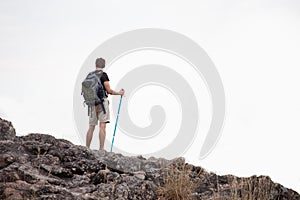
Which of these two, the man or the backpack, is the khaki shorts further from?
the backpack

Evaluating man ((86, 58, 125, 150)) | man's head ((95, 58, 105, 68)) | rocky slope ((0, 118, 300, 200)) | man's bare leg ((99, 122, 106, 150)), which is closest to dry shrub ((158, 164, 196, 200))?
rocky slope ((0, 118, 300, 200))

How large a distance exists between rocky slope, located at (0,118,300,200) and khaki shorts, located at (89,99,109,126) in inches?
108

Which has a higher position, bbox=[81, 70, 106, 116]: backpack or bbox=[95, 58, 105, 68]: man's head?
bbox=[95, 58, 105, 68]: man's head

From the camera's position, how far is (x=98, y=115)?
14172 millimetres

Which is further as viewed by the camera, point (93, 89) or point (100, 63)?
point (100, 63)

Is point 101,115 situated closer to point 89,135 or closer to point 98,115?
point 98,115

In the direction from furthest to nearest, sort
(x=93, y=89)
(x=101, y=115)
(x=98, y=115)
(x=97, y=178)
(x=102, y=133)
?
(x=98, y=115)
(x=101, y=115)
(x=102, y=133)
(x=93, y=89)
(x=97, y=178)

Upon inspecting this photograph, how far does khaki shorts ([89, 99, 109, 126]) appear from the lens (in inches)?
553

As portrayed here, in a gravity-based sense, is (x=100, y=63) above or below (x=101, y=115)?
above

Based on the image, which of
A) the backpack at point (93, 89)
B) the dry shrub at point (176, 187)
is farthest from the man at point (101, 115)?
the dry shrub at point (176, 187)

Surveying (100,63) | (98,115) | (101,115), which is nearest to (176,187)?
(101,115)

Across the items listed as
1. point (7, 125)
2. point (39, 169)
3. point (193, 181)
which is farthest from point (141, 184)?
point (7, 125)

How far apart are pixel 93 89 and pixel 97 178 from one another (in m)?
4.59

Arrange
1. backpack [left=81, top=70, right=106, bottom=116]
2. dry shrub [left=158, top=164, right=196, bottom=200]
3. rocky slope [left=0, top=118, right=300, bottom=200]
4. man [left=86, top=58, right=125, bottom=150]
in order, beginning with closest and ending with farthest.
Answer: rocky slope [left=0, top=118, right=300, bottom=200] → dry shrub [left=158, top=164, right=196, bottom=200] → backpack [left=81, top=70, right=106, bottom=116] → man [left=86, top=58, right=125, bottom=150]
